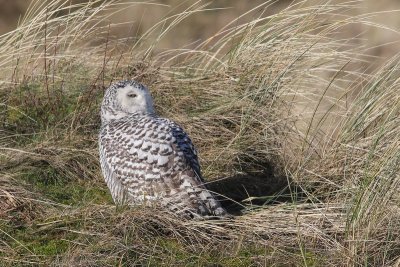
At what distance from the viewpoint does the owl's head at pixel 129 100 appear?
5.12 metres

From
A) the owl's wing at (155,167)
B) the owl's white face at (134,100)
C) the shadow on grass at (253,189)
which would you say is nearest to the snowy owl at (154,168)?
the owl's wing at (155,167)

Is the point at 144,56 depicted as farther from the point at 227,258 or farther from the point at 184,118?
the point at 227,258

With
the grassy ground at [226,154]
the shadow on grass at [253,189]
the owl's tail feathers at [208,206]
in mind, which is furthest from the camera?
the shadow on grass at [253,189]

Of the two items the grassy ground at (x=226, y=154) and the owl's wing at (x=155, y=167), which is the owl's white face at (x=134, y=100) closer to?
the owl's wing at (x=155, y=167)

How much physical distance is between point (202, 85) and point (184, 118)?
0.41 meters

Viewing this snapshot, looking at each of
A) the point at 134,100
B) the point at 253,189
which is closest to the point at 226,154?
the point at 253,189

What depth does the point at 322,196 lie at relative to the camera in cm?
504

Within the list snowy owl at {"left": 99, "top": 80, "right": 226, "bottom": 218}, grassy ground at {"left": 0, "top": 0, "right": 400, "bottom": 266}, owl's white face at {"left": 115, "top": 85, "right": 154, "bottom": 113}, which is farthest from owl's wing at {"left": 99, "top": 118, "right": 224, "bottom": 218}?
owl's white face at {"left": 115, "top": 85, "right": 154, "bottom": 113}

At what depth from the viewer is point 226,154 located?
17.9 ft

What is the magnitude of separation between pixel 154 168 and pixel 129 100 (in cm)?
64

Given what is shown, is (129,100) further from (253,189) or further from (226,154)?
(253,189)

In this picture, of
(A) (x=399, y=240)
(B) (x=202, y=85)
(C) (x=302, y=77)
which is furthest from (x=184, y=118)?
(A) (x=399, y=240)

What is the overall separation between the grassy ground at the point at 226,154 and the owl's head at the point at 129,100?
18.0 inches

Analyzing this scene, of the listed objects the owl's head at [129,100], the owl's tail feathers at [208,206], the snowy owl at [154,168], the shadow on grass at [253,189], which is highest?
the owl's head at [129,100]
